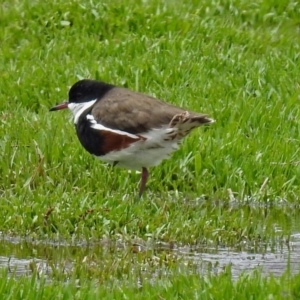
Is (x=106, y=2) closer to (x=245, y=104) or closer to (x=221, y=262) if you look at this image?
(x=245, y=104)

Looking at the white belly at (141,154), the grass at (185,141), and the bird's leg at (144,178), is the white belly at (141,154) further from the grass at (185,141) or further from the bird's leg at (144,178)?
the grass at (185,141)

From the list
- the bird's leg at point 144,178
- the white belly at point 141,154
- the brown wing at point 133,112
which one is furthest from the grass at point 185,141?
the brown wing at point 133,112

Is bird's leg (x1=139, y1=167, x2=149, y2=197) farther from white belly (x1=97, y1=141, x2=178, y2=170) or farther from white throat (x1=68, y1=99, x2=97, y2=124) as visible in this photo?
white throat (x1=68, y1=99, x2=97, y2=124)

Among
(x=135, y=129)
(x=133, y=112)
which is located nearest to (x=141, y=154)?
(x=135, y=129)

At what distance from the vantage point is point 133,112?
8.23 m

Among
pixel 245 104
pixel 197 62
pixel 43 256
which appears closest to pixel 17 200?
pixel 43 256

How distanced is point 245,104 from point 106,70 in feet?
4.64

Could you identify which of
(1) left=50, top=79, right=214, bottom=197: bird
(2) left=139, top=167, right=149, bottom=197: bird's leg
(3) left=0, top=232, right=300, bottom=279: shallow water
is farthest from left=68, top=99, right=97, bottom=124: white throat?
(3) left=0, top=232, right=300, bottom=279: shallow water

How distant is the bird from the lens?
8070 millimetres

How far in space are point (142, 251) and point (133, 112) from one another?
1.27 metres

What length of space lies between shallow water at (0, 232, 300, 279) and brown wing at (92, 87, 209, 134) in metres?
1.00

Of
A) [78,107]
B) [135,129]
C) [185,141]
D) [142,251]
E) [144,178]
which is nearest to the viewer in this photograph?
[142,251]

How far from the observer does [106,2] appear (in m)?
11.9

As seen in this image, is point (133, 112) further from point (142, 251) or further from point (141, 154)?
point (142, 251)
